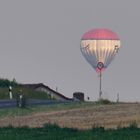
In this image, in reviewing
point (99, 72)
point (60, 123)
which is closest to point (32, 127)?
point (60, 123)

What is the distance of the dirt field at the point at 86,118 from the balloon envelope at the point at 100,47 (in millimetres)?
37692

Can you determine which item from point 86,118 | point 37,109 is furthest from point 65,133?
point 37,109

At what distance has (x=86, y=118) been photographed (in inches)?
2347

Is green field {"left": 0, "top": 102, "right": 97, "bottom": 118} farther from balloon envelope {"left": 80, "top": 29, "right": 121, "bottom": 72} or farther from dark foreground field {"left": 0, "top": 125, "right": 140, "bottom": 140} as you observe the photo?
balloon envelope {"left": 80, "top": 29, "right": 121, "bottom": 72}

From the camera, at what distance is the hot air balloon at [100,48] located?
104 meters

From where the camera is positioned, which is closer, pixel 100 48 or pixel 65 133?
pixel 65 133

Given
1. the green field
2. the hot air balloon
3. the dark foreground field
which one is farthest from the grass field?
the dark foreground field

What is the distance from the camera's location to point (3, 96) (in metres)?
79.0

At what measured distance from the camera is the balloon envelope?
342ft

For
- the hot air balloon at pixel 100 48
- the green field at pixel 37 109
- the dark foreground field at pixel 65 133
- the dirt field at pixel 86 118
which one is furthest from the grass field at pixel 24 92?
the dark foreground field at pixel 65 133

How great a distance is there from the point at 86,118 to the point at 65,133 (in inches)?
448

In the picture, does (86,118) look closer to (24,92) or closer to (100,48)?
(24,92)

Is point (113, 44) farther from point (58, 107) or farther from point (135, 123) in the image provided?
point (135, 123)

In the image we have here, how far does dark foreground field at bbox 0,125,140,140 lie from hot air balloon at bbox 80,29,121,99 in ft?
171
